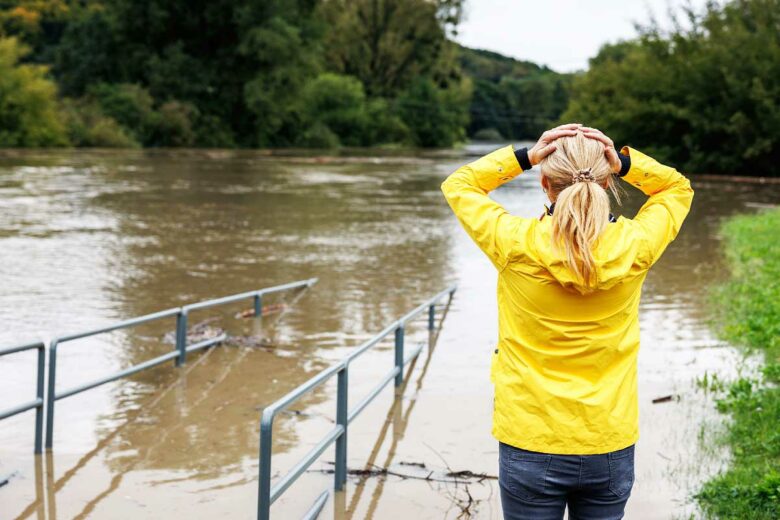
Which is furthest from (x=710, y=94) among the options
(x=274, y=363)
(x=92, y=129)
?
(x=274, y=363)

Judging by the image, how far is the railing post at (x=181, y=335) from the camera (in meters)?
8.21

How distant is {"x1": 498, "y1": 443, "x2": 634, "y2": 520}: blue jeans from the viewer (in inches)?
109

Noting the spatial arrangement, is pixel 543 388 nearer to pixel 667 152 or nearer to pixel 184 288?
pixel 184 288

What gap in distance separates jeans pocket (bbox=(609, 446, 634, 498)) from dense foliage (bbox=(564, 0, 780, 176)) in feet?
125

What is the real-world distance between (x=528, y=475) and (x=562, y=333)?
1.31 feet

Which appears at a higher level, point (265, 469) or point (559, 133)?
point (559, 133)

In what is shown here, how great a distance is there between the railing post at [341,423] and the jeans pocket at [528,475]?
242cm

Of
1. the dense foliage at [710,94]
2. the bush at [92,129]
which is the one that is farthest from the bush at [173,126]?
the dense foliage at [710,94]

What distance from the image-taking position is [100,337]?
10109 millimetres

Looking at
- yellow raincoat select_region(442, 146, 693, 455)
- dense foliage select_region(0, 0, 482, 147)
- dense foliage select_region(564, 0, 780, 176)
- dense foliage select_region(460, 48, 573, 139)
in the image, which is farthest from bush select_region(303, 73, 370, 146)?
yellow raincoat select_region(442, 146, 693, 455)

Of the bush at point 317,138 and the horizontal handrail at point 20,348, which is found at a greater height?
the horizontal handrail at point 20,348

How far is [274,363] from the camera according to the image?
30.0ft

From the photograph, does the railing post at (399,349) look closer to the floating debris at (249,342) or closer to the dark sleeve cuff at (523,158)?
the floating debris at (249,342)

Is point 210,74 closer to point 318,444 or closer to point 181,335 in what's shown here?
point 181,335
